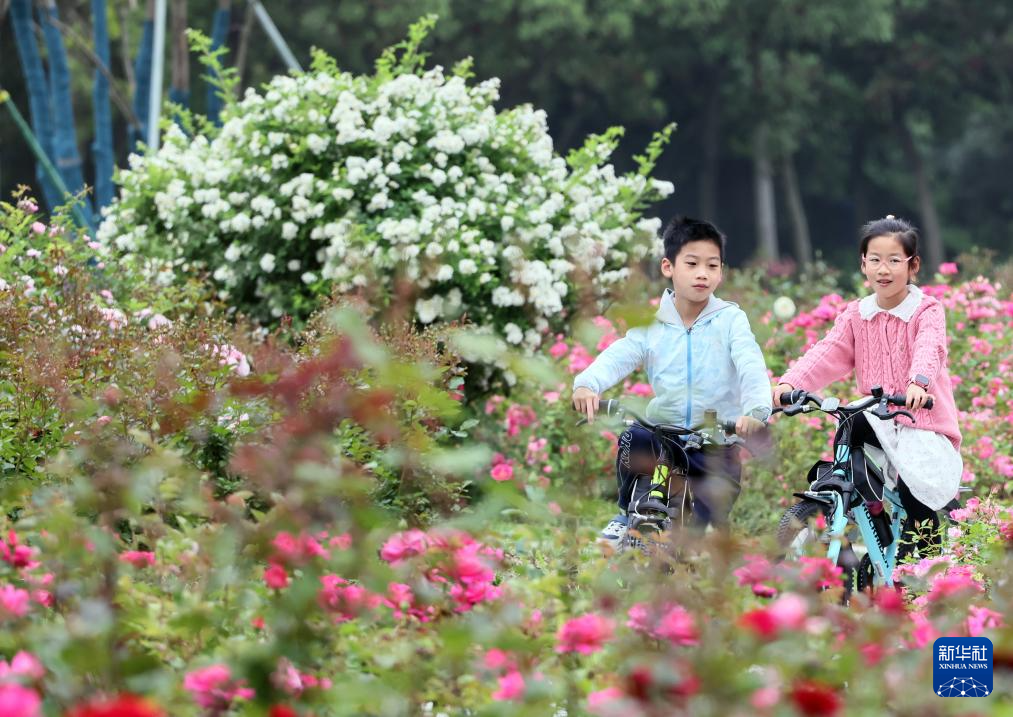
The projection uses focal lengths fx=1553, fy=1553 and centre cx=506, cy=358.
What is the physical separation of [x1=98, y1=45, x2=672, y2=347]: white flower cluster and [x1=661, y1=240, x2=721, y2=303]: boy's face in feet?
10.2

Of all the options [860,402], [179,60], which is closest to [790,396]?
[860,402]

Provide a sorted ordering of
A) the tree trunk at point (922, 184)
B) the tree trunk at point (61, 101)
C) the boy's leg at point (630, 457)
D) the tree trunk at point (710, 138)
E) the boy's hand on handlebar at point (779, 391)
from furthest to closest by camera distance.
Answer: the tree trunk at point (922, 184) < the tree trunk at point (710, 138) < the tree trunk at point (61, 101) < the boy's hand on handlebar at point (779, 391) < the boy's leg at point (630, 457)

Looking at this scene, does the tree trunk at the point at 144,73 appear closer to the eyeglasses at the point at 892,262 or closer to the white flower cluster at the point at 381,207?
the white flower cluster at the point at 381,207

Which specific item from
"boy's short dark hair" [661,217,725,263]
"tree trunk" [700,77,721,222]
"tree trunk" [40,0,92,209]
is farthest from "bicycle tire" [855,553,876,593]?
"tree trunk" [700,77,721,222]

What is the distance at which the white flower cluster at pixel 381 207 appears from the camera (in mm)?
8375

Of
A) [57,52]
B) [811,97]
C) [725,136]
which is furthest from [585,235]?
[725,136]

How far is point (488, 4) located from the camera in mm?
32219

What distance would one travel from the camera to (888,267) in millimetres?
5328

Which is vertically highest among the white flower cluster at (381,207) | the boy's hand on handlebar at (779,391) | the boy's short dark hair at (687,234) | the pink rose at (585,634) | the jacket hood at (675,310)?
the white flower cluster at (381,207)

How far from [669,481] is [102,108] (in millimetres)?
14505

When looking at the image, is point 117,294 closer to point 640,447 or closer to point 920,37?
point 640,447

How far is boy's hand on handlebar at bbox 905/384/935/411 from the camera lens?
4.91 metres

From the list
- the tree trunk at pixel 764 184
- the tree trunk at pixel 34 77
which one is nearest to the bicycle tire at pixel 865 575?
the tree trunk at pixel 34 77

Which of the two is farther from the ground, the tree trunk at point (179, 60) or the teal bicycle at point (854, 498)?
the tree trunk at point (179, 60)
